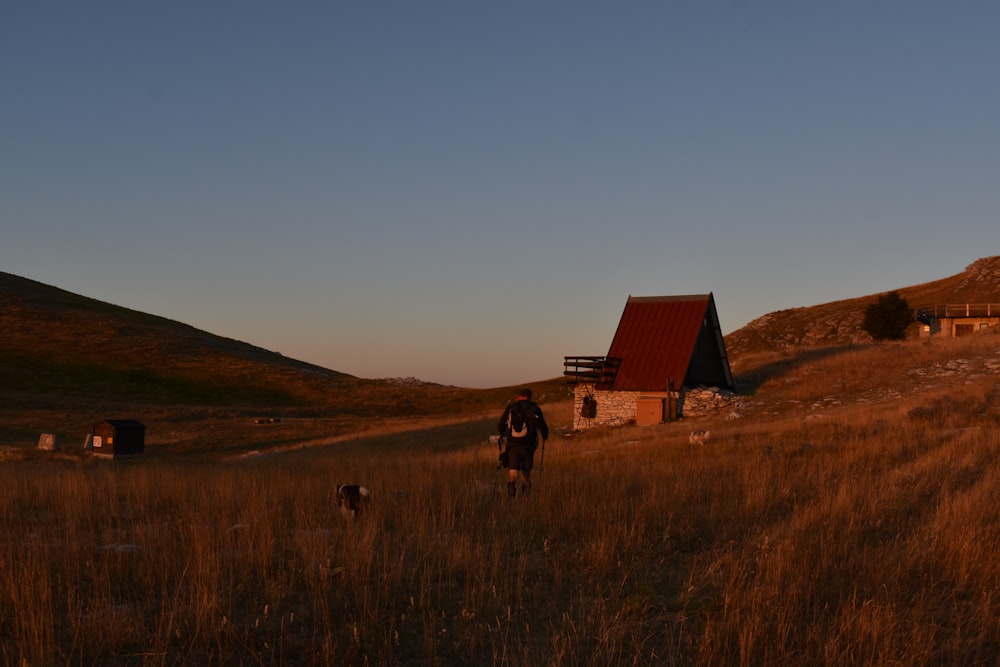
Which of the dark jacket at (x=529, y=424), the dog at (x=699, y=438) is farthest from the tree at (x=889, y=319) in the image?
the dark jacket at (x=529, y=424)

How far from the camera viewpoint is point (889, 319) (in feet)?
242

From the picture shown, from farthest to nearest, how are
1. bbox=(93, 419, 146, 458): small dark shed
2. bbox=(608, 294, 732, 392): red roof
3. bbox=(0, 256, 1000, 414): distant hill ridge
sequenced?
bbox=(0, 256, 1000, 414): distant hill ridge → bbox=(608, 294, 732, 392): red roof → bbox=(93, 419, 146, 458): small dark shed

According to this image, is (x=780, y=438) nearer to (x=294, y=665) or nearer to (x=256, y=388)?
(x=294, y=665)

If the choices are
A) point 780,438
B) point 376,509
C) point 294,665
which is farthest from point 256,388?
point 294,665

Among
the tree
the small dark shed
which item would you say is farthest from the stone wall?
the tree

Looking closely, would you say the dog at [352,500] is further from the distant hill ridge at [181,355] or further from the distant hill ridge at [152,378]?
the distant hill ridge at [152,378]

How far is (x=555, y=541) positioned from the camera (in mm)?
8039

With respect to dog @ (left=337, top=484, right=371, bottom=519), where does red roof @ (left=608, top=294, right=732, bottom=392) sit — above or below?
above

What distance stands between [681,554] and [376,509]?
407cm

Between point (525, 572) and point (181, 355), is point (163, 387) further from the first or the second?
point (525, 572)

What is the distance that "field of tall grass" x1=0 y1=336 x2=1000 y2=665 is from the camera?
5129 mm

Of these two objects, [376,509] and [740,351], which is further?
[740,351]

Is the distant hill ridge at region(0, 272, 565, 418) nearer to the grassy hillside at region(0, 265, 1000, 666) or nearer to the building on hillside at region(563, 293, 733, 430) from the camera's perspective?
the building on hillside at region(563, 293, 733, 430)

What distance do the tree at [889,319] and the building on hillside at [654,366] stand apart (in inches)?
1546
